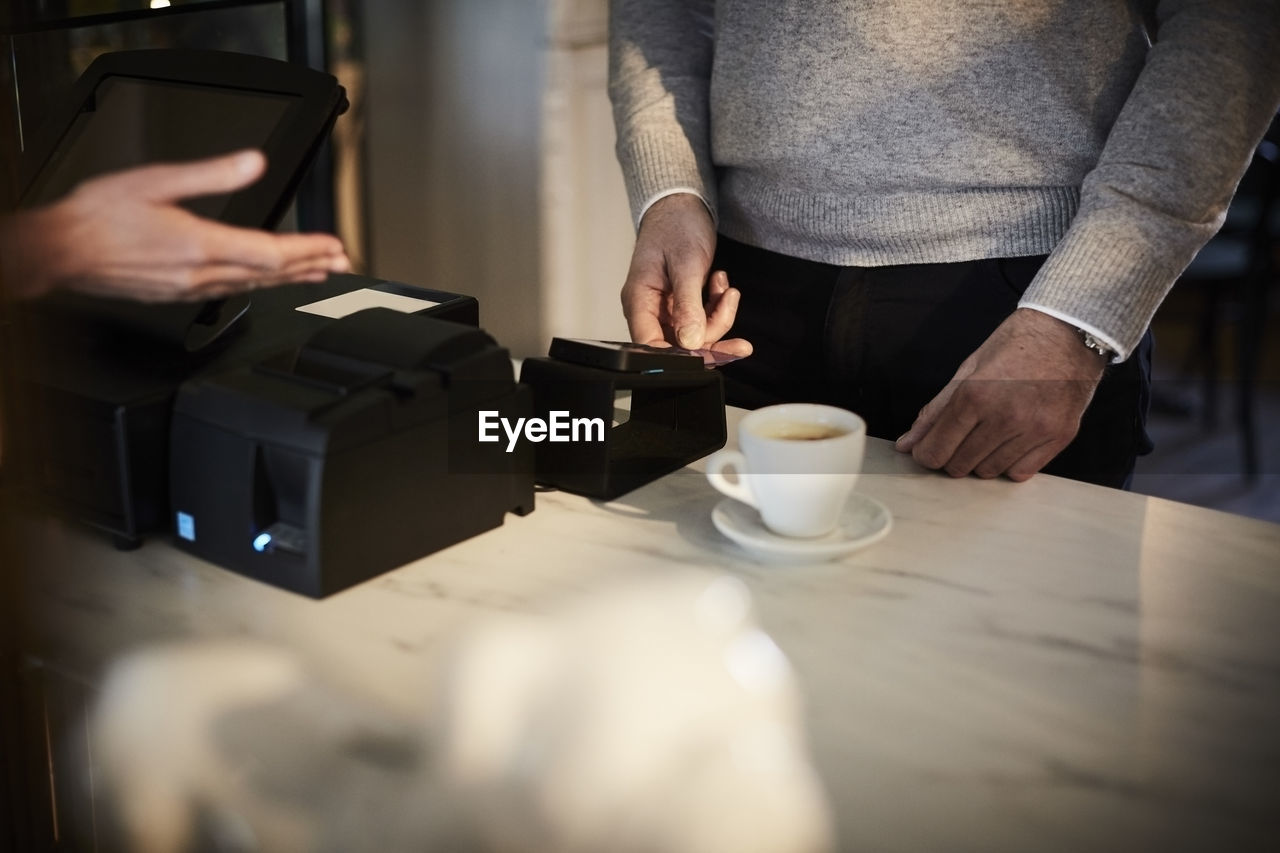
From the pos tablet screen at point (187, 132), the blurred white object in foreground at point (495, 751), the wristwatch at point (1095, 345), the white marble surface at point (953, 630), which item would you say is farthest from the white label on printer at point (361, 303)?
the wristwatch at point (1095, 345)

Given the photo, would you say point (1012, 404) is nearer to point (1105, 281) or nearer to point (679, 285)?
point (1105, 281)

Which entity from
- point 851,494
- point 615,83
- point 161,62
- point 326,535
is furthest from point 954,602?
point 615,83

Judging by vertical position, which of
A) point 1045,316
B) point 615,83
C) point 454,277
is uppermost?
point 615,83

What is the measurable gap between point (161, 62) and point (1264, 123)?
2.83ft

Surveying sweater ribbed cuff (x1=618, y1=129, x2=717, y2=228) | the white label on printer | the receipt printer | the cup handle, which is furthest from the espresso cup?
sweater ribbed cuff (x1=618, y1=129, x2=717, y2=228)

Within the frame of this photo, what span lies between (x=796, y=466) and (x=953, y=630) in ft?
0.42

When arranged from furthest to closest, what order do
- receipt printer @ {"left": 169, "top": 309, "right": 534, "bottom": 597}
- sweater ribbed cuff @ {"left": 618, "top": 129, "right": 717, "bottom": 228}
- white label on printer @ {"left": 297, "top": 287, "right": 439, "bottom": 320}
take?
sweater ribbed cuff @ {"left": 618, "top": 129, "right": 717, "bottom": 228} → white label on printer @ {"left": 297, "top": 287, "right": 439, "bottom": 320} → receipt printer @ {"left": 169, "top": 309, "right": 534, "bottom": 597}

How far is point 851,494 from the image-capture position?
2.60 feet

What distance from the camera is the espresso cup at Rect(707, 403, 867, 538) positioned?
693mm

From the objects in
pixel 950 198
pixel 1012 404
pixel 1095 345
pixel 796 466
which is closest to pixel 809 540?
pixel 796 466

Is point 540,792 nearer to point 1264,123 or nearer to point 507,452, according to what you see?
point 507,452

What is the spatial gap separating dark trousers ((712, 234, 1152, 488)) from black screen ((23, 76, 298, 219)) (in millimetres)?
548

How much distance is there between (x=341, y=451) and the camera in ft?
2.10

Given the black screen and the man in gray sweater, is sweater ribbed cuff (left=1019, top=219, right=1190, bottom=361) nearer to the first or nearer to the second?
the man in gray sweater
